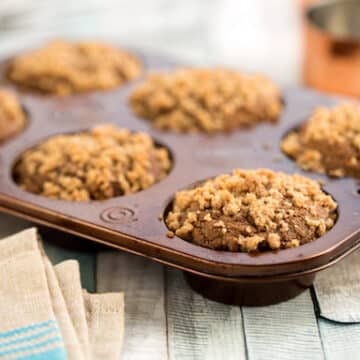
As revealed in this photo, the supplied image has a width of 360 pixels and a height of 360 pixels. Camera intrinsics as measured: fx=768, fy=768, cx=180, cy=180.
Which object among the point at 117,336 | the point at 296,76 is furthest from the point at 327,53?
the point at 117,336

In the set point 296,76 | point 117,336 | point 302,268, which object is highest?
point 302,268

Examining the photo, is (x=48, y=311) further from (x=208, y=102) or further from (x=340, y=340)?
(x=208, y=102)

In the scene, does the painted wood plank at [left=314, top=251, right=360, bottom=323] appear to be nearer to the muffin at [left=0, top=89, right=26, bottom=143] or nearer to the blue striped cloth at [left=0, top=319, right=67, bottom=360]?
the blue striped cloth at [left=0, top=319, right=67, bottom=360]

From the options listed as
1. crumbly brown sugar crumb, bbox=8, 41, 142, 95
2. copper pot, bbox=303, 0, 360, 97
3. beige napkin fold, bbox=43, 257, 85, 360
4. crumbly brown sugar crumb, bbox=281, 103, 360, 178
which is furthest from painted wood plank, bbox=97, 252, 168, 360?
copper pot, bbox=303, 0, 360, 97

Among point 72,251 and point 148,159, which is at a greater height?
point 148,159

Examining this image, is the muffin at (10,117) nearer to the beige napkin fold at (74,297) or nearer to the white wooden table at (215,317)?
the white wooden table at (215,317)

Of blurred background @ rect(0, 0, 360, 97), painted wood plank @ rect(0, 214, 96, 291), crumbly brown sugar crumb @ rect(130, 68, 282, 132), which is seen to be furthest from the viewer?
blurred background @ rect(0, 0, 360, 97)

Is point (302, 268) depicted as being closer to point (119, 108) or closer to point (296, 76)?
point (119, 108)

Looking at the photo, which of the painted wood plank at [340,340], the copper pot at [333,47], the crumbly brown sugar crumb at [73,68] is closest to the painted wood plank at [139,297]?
the painted wood plank at [340,340]
